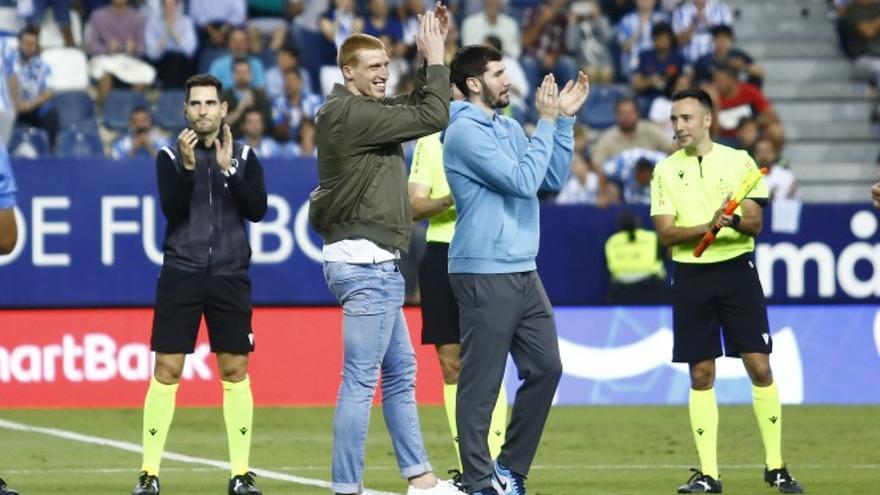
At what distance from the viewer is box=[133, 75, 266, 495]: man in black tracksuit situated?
10922mm

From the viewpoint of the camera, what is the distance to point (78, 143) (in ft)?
63.1

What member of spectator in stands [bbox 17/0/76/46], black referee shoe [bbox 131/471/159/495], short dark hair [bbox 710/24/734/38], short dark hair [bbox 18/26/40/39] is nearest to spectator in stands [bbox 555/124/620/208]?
short dark hair [bbox 710/24/734/38]

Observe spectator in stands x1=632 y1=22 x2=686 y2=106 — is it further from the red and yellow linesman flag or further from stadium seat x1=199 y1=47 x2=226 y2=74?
the red and yellow linesman flag

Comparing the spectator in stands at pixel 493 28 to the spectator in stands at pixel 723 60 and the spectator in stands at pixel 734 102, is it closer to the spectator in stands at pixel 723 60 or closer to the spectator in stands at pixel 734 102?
the spectator in stands at pixel 723 60

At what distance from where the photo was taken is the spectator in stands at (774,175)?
19.5 meters

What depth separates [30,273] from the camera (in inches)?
683

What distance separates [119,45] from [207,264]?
407 inches

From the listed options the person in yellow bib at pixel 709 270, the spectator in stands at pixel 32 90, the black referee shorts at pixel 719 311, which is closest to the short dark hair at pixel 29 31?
the spectator in stands at pixel 32 90

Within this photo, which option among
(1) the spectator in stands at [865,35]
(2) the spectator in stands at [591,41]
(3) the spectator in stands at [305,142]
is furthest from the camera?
(1) the spectator in stands at [865,35]

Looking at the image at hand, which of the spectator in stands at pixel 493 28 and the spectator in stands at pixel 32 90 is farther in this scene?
the spectator in stands at pixel 493 28

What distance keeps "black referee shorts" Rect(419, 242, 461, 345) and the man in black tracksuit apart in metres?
1.32

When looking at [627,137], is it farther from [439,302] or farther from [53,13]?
[439,302]

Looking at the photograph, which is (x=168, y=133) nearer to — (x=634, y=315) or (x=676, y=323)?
(x=634, y=315)

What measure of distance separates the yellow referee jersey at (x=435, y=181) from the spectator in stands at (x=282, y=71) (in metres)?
8.53
